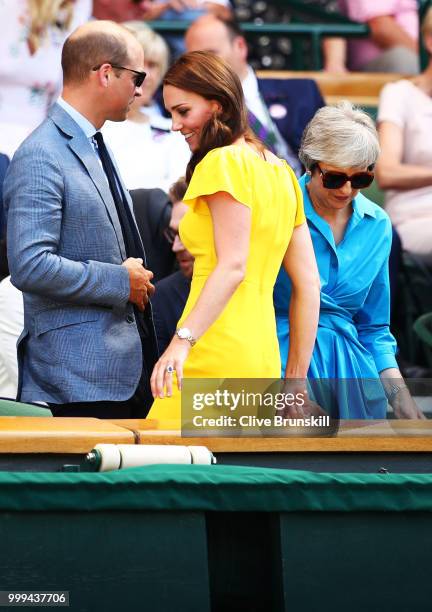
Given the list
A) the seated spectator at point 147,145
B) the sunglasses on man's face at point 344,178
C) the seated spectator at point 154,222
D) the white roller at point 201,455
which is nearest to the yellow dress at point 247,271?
the sunglasses on man's face at point 344,178

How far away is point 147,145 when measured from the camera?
5.68 m

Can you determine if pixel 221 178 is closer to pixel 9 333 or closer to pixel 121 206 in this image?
pixel 121 206

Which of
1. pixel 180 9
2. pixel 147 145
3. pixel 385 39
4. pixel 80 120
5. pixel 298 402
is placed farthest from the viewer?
pixel 385 39

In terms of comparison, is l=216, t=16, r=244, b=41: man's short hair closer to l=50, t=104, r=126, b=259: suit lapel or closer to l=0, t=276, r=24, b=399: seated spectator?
l=0, t=276, r=24, b=399: seated spectator

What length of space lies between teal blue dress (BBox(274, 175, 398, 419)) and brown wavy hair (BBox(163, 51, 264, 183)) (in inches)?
17.6

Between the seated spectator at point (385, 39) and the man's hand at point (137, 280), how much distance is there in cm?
334

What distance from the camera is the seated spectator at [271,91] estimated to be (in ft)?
19.3

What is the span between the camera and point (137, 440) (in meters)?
3.12

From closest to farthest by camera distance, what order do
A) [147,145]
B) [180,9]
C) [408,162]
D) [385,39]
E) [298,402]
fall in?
1. [298,402]
2. [147,145]
3. [408,162]
4. [180,9]
5. [385,39]

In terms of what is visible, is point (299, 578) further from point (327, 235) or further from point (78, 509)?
point (327, 235)

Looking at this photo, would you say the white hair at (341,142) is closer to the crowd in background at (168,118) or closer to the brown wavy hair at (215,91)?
the brown wavy hair at (215,91)

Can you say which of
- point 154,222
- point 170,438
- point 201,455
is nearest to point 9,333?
point 154,222

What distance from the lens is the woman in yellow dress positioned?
355cm

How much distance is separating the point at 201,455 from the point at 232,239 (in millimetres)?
720
